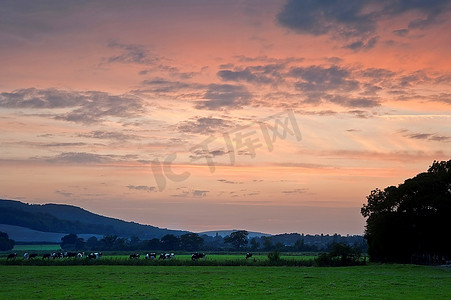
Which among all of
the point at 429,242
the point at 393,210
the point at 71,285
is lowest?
the point at 71,285

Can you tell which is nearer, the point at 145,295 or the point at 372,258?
the point at 145,295

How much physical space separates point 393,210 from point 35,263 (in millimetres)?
58873

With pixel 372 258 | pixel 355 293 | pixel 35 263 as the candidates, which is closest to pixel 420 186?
pixel 372 258

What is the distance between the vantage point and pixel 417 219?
3191 inches

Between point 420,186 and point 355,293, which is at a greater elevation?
point 420,186

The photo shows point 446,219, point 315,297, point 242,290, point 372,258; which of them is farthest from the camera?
point 372,258

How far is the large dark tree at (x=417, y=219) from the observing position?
7844 centimetres

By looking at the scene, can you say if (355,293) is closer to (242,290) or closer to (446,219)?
(242,290)

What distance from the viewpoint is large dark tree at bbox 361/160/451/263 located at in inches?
3088

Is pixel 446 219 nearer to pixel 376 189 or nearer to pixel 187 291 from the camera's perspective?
pixel 376 189

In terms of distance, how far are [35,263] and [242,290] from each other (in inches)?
2241

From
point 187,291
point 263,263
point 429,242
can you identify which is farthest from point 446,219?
point 187,291

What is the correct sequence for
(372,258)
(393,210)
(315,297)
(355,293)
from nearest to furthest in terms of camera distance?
(315,297) → (355,293) → (393,210) → (372,258)

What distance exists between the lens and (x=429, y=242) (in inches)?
3164
